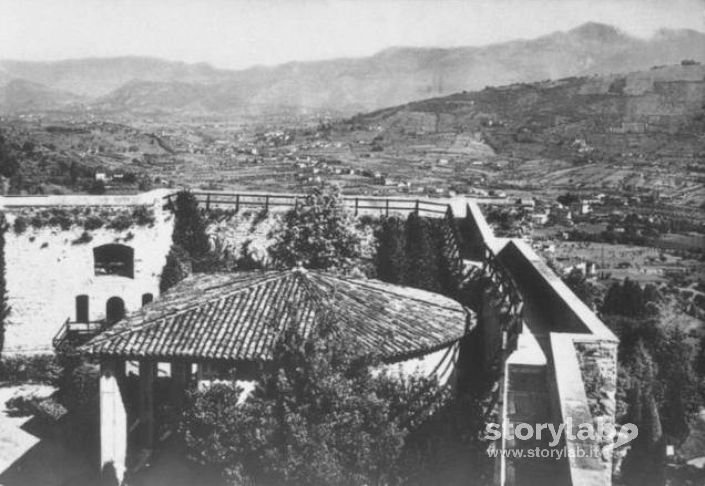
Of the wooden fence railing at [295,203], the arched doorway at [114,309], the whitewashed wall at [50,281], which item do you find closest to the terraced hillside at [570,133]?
the wooden fence railing at [295,203]

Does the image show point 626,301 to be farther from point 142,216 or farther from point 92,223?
point 92,223

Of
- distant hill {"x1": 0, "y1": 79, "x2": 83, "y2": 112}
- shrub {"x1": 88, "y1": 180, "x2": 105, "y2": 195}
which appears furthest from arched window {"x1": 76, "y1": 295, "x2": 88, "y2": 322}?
distant hill {"x1": 0, "y1": 79, "x2": 83, "y2": 112}

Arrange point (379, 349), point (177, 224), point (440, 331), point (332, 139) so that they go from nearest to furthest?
point (379, 349) → point (440, 331) → point (177, 224) → point (332, 139)

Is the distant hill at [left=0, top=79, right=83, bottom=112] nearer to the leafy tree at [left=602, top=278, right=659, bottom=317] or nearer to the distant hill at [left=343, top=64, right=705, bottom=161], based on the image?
the distant hill at [left=343, top=64, right=705, bottom=161]

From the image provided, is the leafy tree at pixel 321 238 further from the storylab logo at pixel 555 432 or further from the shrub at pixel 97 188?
the shrub at pixel 97 188

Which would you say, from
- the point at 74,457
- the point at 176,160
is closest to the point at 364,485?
the point at 74,457

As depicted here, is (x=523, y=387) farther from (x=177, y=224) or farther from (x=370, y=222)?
(x=177, y=224)
